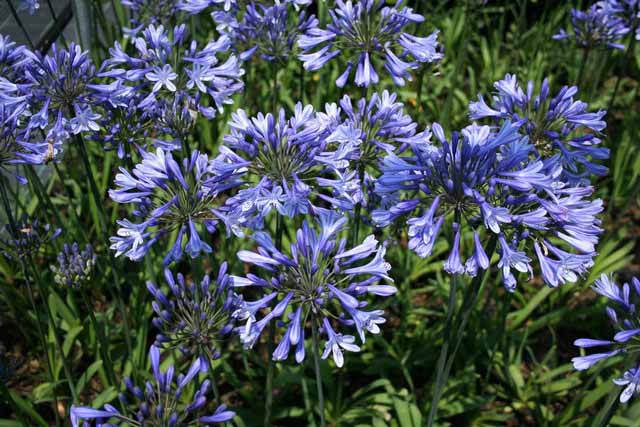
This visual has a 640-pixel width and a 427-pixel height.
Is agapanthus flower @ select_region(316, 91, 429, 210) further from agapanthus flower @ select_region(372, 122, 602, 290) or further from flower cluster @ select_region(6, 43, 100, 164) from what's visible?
flower cluster @ select_region(6, 43, 100, 164)

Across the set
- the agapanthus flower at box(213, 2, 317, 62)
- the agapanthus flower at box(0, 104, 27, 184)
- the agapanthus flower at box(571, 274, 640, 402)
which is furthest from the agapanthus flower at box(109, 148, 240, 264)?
the agapanthus flower at box(571, 274, 640, 402)

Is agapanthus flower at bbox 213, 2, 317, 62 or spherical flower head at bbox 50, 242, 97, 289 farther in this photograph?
agapanthus flower at bbox 213, 2, 317, 62

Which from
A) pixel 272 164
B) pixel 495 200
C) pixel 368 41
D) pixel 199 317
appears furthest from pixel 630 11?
Result: pixel 199 317

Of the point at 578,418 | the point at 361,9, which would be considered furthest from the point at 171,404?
the point at 578,418

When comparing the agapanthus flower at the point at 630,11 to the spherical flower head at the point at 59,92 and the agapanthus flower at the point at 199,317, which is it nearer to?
the agapanthus flower at the point at 199,317

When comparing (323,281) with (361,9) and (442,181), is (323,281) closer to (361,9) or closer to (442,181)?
(442,181)
